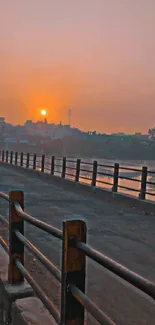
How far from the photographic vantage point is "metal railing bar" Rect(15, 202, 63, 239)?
252 cm

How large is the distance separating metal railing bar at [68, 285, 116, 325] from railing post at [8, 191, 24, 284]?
1443mm

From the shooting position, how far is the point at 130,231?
8.03m

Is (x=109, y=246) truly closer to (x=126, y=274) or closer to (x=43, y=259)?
(x=43, y=259)

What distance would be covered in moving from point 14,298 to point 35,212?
20.9 feet

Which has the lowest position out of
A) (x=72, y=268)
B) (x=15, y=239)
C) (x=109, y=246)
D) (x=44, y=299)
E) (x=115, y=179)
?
(x=109, y=246)

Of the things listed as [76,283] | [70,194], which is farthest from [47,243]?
[70,194]

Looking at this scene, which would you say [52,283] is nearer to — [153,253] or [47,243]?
[47,243]

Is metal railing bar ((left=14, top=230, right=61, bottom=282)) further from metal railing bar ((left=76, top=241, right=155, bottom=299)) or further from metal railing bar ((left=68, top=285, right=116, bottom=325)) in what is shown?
metal railing bar ((left=76, top=241, right=155, bottom=299))

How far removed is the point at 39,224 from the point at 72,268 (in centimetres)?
66

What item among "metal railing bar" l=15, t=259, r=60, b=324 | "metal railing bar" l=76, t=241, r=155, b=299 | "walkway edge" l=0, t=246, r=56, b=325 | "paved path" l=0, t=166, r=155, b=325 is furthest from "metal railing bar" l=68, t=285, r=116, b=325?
"paved path" l=0, t=166, r=155, b=325

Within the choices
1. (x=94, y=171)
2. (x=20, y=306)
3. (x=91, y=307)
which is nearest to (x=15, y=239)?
(x=20, y=306)

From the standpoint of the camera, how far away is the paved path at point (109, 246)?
4.20 m

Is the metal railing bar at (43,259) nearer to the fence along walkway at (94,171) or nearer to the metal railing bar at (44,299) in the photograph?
the metal railing bar at (44,299)

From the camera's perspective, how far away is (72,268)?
2354 mm
